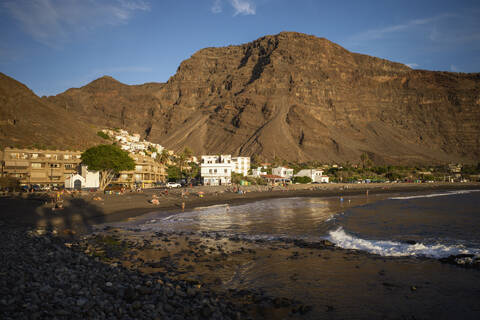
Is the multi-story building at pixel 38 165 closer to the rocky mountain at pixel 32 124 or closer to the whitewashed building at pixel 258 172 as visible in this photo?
the rocky mountain at pixel 32 124

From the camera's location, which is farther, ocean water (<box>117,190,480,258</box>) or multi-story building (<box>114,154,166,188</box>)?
multi-story building (<box>114,154,166,188</box>)

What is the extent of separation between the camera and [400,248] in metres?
18.2

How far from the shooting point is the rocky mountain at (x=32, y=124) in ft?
292

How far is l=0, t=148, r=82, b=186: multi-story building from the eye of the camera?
63875 mm

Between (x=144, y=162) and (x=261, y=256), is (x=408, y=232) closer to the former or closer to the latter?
(x=261, y=256)

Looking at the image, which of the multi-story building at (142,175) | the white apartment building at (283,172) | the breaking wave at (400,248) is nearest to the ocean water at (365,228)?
the breaking wave at (400,248)

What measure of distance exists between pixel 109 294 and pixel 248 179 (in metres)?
77.4

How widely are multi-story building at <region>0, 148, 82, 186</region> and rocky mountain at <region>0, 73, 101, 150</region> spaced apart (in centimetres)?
1337

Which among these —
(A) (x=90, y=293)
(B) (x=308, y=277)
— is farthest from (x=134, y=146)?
(A) (x=90, y=293)

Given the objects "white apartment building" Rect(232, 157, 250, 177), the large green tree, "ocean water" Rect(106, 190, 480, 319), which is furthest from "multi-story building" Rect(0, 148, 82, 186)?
"ocean water" Rect(106, 190, 480, 319)

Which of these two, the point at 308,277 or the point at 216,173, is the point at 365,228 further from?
the point at 216,173

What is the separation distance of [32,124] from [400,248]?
11224 cm

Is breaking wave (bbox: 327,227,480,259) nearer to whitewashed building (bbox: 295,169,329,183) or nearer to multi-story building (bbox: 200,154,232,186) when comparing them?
multi-story building (bbox: 200,154,232,186)

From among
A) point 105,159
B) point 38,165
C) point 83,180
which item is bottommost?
point 83,180
